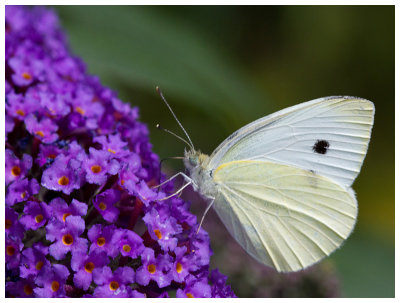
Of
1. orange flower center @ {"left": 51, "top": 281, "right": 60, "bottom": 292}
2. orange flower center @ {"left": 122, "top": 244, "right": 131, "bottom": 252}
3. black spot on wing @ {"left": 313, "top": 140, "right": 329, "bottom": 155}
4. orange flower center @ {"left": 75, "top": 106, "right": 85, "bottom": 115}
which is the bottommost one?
orange flower center @ {"left": 51, "top": 281, "right": 60, "bottom": 292}

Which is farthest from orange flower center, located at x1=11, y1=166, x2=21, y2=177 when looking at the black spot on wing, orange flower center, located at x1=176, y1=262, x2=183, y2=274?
the black spot on wing

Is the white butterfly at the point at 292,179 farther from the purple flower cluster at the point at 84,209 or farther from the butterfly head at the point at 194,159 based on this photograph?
the purple flower cluster at the point at 84,209

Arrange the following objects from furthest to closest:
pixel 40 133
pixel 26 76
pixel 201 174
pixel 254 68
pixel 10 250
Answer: pixel 254 68, pixel 26 76, pixel 201 174, pixel 40 133, pixel 10 250

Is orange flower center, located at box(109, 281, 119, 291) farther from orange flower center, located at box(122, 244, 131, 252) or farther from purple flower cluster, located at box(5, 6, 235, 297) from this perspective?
orange flower center, located at box(122, 244, 131, 252)

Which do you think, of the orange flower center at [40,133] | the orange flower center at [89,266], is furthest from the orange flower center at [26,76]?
the orange flower center at [89,266]

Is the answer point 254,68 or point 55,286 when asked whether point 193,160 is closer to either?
point 55,286

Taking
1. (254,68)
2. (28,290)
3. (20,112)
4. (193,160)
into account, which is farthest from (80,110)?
(254,68)

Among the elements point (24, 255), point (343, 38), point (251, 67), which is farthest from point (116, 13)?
point (24, 255)
